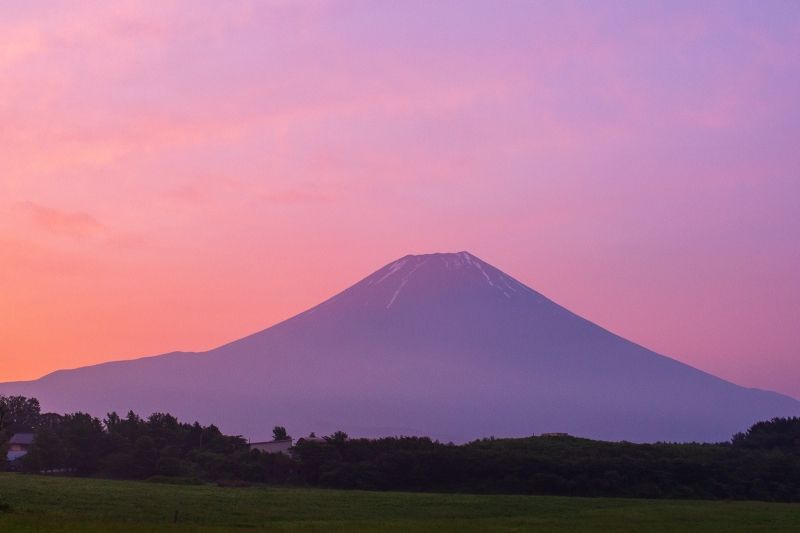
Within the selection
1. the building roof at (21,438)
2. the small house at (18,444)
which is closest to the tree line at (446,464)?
the small house at (18,444)

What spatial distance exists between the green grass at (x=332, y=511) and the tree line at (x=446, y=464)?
6909 mm

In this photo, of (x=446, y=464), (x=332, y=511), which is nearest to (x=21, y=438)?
(x=446, y=464)

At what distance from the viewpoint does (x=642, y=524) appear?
37.6 m

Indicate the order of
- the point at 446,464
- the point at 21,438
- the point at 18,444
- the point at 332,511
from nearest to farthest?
the point at 332,511, the point at 446,464, the point at 18,444, the point at 21,438

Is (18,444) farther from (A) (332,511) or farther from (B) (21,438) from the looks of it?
(A) (332,511)

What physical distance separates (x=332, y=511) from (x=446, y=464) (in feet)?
61.8

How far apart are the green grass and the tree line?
691 centimetres

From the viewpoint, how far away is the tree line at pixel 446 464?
187 ft

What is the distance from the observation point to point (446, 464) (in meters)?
59.5

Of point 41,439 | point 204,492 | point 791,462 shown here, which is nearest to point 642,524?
point 204,492

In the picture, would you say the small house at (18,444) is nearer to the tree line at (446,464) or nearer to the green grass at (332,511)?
the tree line at (446,464)

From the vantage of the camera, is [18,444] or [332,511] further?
[18,444]

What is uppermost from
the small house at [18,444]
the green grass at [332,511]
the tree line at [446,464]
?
the small house at [18,444]

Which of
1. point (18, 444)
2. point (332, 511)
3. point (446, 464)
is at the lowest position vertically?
point (332, 511)
